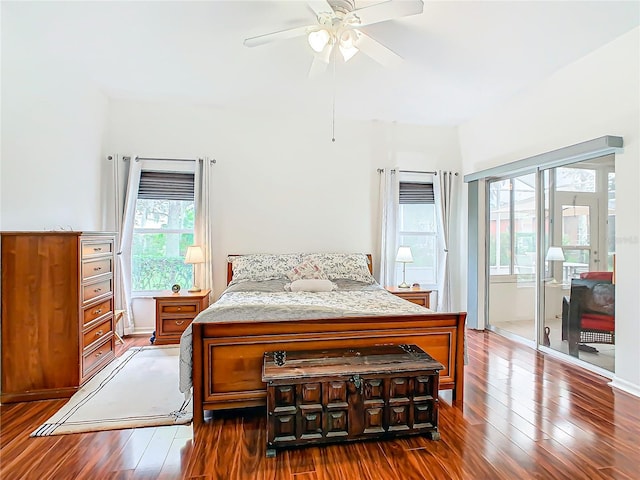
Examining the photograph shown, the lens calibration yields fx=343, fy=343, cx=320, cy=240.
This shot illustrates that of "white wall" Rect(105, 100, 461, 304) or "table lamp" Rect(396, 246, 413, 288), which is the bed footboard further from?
"white wall" Rect(105, 100, 461, 304)

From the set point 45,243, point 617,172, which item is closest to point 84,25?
point 45,243

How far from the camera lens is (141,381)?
116 inches

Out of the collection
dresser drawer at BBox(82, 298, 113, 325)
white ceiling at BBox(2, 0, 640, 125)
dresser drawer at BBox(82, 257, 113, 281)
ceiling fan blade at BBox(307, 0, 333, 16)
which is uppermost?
white ceiling at BBox(2, 0, 640, 125)

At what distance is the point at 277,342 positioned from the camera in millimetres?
2389

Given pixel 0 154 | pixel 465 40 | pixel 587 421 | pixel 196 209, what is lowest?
pixel 587 421

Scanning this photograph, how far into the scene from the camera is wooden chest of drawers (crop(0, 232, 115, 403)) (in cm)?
256

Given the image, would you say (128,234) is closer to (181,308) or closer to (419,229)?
(181,308)

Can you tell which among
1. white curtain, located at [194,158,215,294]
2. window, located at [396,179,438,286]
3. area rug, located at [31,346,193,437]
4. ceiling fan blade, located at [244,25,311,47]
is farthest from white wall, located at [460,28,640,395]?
white curtain, located at [194,158,215,294]

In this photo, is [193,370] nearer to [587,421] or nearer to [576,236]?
[587,421]

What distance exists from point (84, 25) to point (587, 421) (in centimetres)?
474

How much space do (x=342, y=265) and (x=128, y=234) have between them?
8.77 ft

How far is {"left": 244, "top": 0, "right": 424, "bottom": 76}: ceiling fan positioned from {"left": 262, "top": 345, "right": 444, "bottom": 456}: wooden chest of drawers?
7.03ft

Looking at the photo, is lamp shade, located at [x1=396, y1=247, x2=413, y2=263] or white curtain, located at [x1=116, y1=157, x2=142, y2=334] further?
lamp shade, located at [x1=396, y1=247, x2=413, y2=263]

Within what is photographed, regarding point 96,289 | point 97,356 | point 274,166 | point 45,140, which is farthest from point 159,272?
point 274,166
